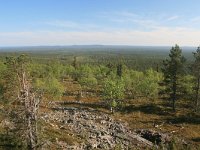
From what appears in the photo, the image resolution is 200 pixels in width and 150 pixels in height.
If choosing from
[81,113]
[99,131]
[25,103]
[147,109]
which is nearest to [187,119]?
[147,109]

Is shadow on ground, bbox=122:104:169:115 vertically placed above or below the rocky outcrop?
below

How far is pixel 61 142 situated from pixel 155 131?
19.1m

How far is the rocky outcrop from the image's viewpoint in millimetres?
40947

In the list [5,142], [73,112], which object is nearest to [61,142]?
[5,142]

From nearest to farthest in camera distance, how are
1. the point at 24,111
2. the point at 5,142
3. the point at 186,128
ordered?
the point at 24,111
the point at 5,142
the point at 186,128

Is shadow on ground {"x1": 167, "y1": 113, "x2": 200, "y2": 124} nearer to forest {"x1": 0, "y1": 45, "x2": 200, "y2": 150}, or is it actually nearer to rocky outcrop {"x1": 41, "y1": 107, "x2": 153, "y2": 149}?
forest {"x1": 0, "y1": 45, "x2": 200, "y2": 150}

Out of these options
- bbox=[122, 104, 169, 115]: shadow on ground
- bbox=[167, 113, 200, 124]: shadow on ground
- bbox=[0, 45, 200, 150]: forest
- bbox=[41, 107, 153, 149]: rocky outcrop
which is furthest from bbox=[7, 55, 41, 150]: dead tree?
bbox=[122, 104, 169, 115]: shadow on ground

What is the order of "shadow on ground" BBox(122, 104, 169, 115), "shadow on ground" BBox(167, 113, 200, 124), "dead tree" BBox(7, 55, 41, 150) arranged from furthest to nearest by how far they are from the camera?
"shadow on ground" BBox(122, 104, 169, 115), "shadow on ground" BBox(167, 113, 200, 124), "dead tree" BBox(7, 55, 41, 150)

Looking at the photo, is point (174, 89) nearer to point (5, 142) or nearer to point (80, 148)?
point (80, 148)

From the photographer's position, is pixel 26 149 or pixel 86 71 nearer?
pixel 26 149

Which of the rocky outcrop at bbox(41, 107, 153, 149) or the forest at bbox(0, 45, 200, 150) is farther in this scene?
the rocky outcrop at bbox(41, 107, 153, 149)

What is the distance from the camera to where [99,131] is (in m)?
46.0

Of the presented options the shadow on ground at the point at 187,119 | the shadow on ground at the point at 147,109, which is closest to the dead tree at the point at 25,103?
the shadow on ground at the point at 187,119

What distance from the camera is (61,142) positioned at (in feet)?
123
